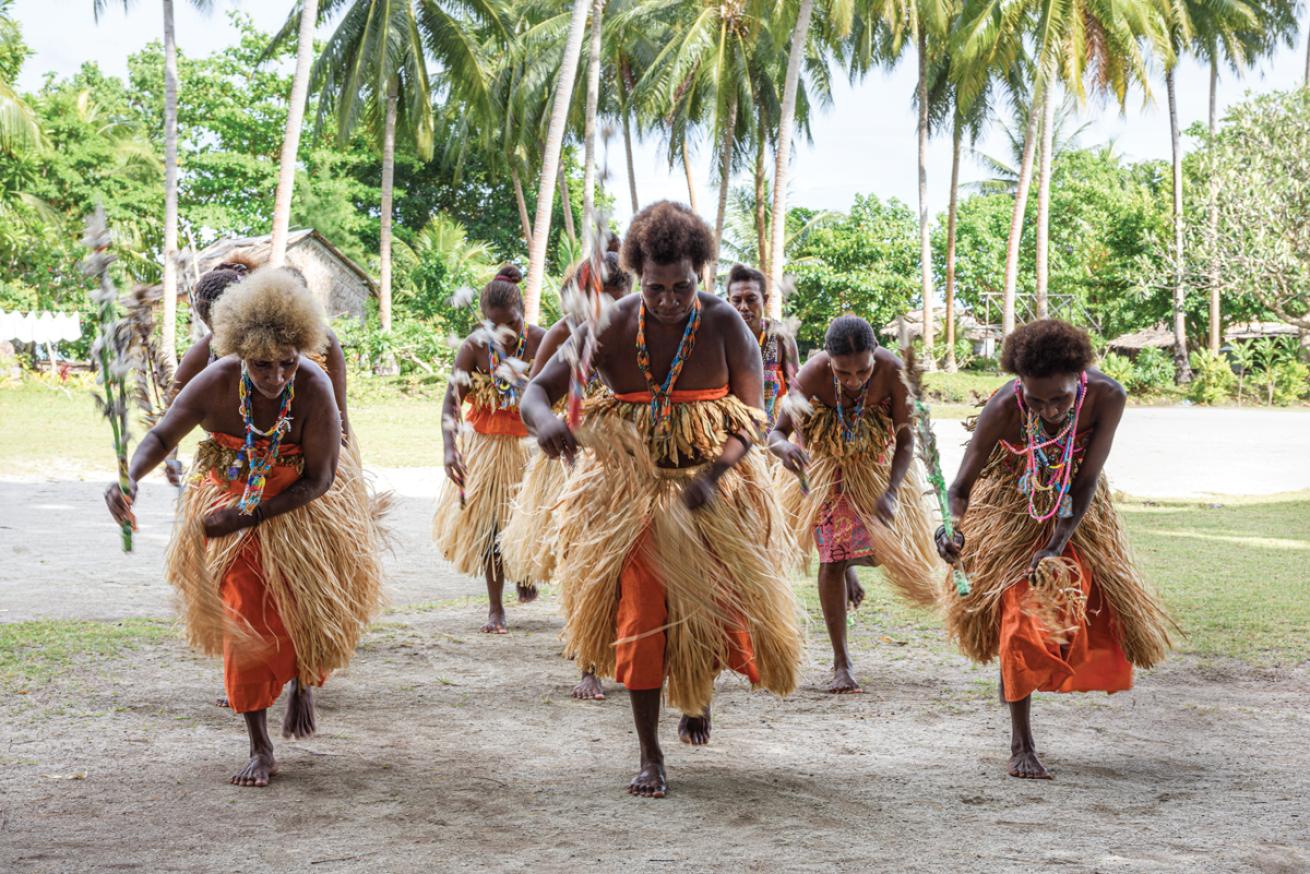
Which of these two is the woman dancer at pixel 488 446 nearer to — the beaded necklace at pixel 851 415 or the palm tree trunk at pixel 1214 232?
the beaded necklace at pixel 851 415

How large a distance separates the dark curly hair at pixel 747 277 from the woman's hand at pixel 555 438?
2.42 meters

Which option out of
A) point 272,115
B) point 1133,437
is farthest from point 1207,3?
point 272,115

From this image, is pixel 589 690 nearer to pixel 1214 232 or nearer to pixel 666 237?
pixel 666 237

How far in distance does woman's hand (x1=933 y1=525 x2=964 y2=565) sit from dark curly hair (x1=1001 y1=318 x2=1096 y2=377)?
55 cm

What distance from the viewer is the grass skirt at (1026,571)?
4.01 meters

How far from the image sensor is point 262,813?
345 cm

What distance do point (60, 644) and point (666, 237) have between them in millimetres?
3430

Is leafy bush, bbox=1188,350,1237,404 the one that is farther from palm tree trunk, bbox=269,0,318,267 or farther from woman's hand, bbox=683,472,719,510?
woman's hand, bbox=683,472,719,510

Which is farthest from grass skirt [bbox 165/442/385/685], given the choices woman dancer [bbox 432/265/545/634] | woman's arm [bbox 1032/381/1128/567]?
woman's arm [bbox 1032/381/1128/567]

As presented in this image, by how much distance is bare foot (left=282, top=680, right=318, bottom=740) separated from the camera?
4.26 metres

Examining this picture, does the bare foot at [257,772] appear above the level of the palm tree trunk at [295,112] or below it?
below

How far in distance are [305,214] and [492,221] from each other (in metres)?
7.74

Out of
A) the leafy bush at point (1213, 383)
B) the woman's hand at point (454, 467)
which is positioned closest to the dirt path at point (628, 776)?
the woman's hand at point (454, 467)

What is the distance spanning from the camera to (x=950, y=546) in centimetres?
400
